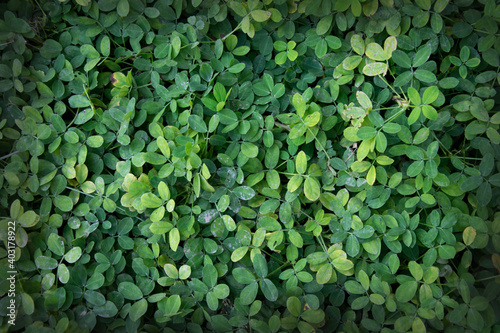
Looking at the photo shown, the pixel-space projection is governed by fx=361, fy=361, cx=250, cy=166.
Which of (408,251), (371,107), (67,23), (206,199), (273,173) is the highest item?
(67,23)

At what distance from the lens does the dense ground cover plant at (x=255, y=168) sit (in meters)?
1.67

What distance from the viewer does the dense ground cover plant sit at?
5.47ft

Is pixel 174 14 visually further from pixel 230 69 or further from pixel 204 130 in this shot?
pixel 204 130

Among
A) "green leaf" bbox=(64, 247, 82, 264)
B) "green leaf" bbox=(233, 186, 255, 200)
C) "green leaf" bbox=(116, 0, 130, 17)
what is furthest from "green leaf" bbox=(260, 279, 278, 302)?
"green leaf" bbox=(116, 0, 130, 17)

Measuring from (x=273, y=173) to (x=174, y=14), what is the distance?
3.15 ft

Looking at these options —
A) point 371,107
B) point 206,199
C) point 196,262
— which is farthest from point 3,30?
point 371,107

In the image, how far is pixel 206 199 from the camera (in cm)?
174

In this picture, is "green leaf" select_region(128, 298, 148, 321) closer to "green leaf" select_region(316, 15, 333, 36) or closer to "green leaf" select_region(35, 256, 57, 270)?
"green leaf" select_region(35, 256, 57, 270)

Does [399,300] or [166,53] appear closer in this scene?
[399,300]

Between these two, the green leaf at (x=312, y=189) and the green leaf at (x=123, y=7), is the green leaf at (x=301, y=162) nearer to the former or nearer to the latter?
the green leaf at (x=312, y=189)

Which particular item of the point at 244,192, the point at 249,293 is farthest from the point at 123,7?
the point at 249,293

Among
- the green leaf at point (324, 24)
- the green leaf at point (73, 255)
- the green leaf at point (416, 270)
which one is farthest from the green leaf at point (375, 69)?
the green leaf at point (73, 255)

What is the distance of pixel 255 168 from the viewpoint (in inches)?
68.1

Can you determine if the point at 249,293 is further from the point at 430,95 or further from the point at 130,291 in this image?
the point at 430,95
